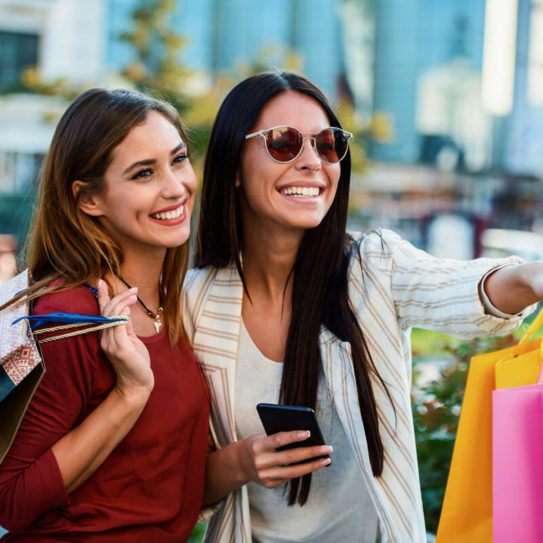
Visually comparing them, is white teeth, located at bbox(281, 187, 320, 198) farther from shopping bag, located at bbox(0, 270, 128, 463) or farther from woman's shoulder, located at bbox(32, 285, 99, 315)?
shopping bag, located at bbox(0, 270, 128, 463)

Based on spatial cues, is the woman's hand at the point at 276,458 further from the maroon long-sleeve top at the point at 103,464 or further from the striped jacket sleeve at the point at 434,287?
the striped jacket sleeve at the point at 434,287

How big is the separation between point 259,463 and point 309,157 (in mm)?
971

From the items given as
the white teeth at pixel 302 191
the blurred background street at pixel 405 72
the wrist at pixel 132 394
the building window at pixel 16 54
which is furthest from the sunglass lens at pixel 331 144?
the building window at pixel 16 54

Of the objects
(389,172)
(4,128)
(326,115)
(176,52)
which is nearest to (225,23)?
(389,172)

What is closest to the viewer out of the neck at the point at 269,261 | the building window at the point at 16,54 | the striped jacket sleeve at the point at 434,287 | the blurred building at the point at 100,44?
the striped jacket sleeve at the point at 434,287

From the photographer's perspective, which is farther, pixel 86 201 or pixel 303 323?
pixel 303 323

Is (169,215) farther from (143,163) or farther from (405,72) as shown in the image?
(405,72)

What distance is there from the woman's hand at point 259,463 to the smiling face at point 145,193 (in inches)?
26.0

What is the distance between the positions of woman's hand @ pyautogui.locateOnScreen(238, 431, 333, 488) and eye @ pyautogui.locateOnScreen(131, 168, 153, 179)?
33.7 inches

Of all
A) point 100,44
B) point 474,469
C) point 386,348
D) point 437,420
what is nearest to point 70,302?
point 386,348

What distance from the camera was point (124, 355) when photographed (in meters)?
1.90

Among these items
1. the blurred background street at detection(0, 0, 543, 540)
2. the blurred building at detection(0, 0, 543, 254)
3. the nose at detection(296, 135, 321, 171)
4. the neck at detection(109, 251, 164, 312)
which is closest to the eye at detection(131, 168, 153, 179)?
the neck at detection(109, 251, 164, 312)

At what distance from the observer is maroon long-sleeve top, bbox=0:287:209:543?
1837 millimetres

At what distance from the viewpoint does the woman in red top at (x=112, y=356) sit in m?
1.86
